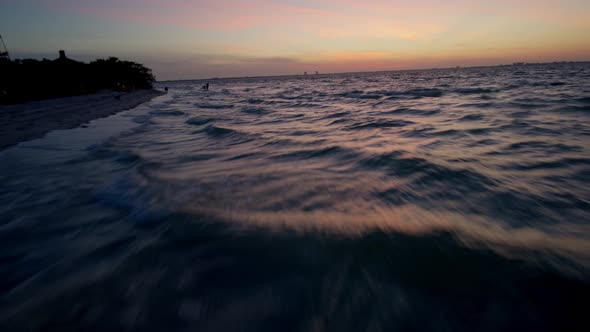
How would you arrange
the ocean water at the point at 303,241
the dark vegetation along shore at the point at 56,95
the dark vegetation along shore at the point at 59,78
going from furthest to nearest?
the dark vegetation along shore at the point at 59,78, the dark vegetation along shore at the point at 56,95, the ocean water at the point at 303,241

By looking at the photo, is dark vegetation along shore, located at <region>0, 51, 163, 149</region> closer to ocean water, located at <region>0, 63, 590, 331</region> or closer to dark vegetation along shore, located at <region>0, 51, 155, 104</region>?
dark vegetation along shore, located at <region>0, 51, 155, 104</region>

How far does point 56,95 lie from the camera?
22875 millimetres

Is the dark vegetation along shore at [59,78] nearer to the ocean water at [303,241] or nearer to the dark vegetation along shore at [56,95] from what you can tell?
the dark vegetation along shore at [56,95]

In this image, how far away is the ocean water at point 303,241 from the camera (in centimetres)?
151

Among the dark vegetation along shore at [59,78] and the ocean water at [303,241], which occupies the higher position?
the dark vegetation along shore at [59,78]

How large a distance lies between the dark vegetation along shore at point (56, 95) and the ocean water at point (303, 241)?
501 cm

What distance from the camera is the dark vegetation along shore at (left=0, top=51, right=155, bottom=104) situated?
19.3 m

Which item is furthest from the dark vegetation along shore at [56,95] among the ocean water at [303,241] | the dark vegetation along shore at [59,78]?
the ocean water at [303,241]

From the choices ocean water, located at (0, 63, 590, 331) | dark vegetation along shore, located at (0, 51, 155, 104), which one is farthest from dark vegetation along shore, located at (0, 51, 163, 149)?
ocean water, located at (0, 63, 590, 331)

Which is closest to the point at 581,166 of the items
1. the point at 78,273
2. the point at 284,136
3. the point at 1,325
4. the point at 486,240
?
the point at 486,240

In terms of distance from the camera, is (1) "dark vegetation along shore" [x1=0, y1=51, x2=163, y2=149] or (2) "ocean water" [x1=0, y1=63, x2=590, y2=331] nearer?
(2) "ocean water" [x1=0, y1=63, x2=590, y2=331]

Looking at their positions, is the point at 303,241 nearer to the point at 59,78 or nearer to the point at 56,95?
the point at 56,95

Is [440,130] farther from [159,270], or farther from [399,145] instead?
[159,270]

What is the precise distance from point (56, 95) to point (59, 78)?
272cm
